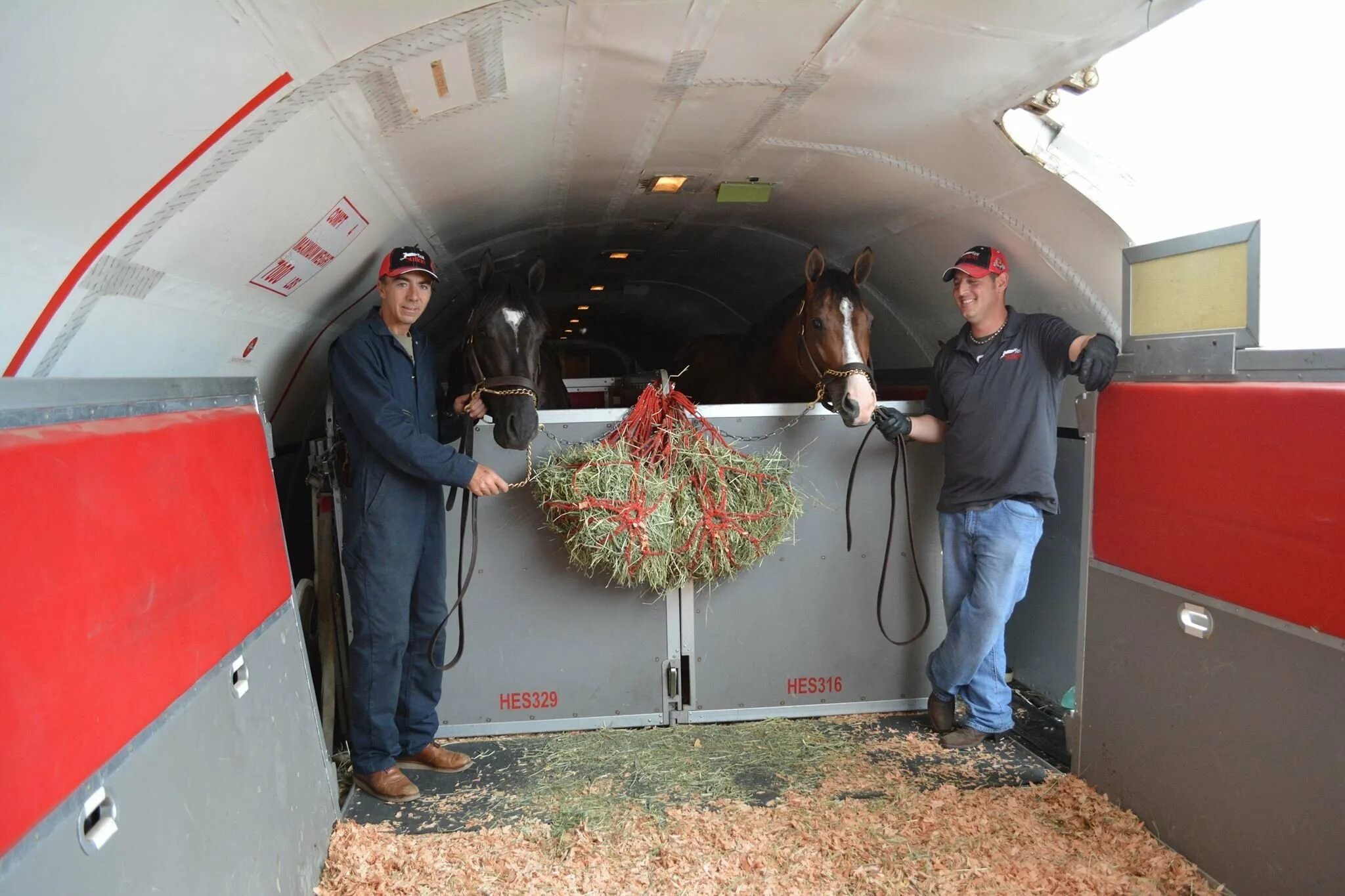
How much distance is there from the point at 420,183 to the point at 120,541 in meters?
2.05

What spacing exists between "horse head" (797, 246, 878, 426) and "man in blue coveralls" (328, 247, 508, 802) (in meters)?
1.40

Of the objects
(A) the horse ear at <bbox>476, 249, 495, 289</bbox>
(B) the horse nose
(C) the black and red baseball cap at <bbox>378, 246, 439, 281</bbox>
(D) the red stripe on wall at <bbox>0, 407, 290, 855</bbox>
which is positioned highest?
(A) the horse ear at <bbox>476, 249, 495, 289</bbox>

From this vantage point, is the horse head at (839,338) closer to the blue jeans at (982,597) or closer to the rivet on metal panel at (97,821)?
the blue jeans at (982,597)

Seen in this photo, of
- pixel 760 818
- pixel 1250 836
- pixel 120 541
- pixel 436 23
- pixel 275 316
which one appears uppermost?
pixel 436 23

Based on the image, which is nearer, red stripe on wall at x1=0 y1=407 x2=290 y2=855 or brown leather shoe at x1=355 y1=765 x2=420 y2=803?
red stripe on wall at x1=0 y1=407 x2=290 y2=855

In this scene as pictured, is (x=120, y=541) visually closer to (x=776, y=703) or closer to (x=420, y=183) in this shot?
(x=420, y=183)

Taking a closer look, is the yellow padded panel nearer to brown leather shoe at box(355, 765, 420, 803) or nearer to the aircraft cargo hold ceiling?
the aircraft cargo hold ceiling

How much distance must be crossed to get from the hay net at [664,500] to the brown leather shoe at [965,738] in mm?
1021

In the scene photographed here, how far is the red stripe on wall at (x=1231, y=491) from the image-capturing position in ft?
6.56

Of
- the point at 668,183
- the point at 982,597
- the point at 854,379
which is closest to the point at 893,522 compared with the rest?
the point at 982,597

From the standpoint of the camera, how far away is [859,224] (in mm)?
4629

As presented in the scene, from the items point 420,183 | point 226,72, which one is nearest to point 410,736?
point 420,183

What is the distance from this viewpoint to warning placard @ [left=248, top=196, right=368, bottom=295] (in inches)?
112

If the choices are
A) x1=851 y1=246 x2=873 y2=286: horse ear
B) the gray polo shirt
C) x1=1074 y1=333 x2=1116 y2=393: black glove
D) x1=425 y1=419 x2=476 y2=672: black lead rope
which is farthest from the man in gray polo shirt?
x1=425 y1=419 x2=476 y2=672: black lead rope
